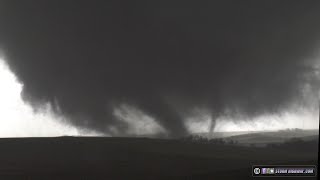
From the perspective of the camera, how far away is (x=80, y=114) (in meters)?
2.72

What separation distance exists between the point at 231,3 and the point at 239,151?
976 mm

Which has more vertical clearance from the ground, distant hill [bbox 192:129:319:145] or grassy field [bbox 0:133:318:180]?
distant hill [bbox 192:129:319:145]

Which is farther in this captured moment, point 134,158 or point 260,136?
point 260,136

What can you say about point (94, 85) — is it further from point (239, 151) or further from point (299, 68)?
point (299, 68)

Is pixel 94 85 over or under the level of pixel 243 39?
under

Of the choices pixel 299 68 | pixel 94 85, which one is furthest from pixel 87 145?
pixel 299 68

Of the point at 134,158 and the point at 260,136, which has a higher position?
the point at 260,136

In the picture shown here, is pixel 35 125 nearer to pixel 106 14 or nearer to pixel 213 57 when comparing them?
pixel 106 14

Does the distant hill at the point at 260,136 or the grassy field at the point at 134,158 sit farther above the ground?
the distant hill at the point at 260,136

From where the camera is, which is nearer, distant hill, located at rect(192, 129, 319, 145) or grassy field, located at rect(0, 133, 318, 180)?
grassy field, located at rect(0, 133, 318, 180)

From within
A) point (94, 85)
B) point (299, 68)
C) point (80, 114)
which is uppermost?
point (299, 68)

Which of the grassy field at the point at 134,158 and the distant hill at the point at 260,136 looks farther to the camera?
the distant hill at the point at 260,136

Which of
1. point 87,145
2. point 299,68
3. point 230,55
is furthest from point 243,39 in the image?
point 87,145

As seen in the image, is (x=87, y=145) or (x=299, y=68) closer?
(x=87, y=145)
